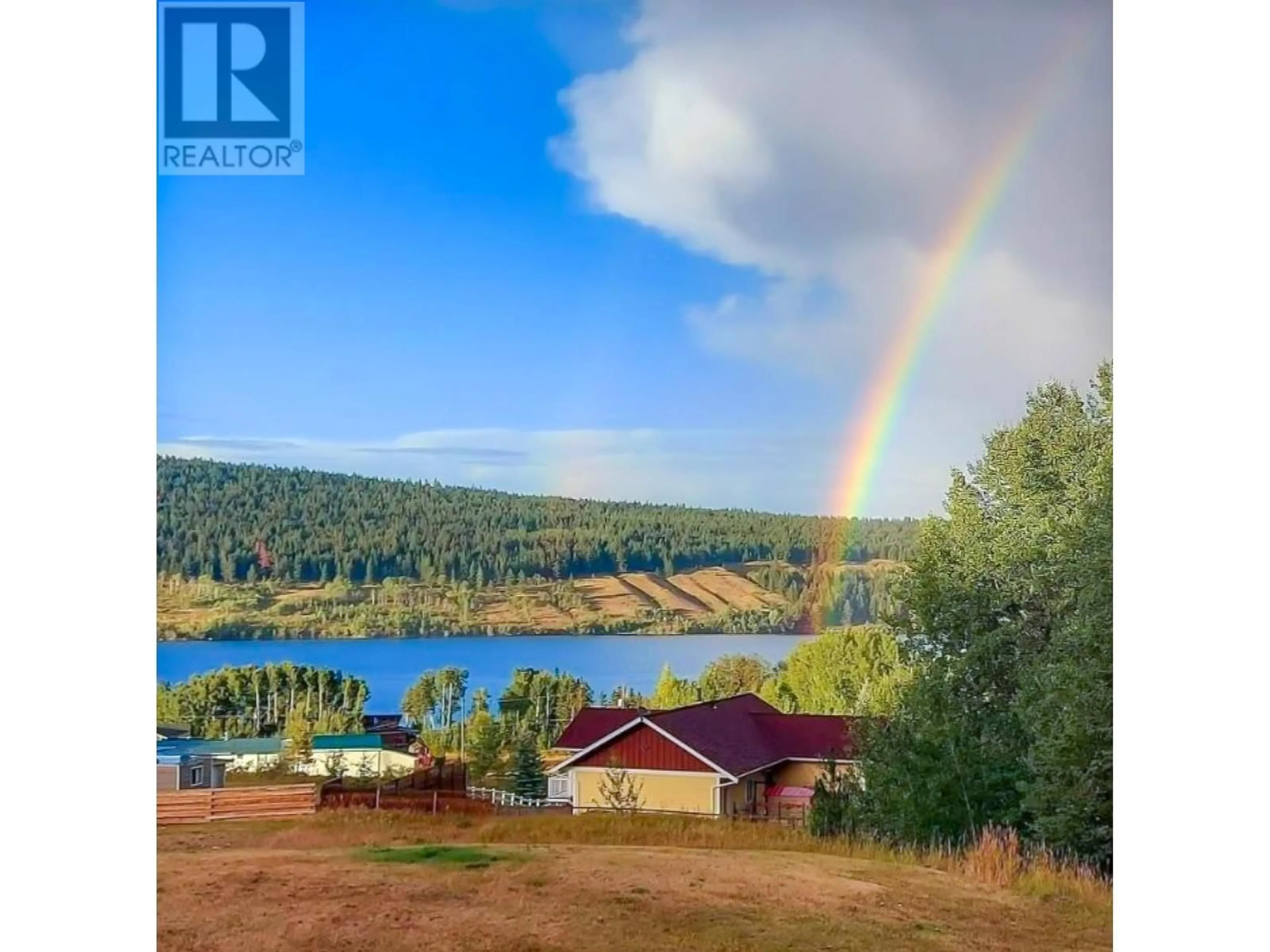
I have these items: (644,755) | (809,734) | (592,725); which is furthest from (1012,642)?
(592,725)

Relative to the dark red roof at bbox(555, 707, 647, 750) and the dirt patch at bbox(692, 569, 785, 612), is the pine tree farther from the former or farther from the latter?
the dirt patch at bbox(692, 569, 785, 612)

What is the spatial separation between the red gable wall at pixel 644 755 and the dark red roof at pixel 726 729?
0.03 metres

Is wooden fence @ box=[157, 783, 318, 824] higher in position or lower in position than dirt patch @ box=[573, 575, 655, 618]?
lower

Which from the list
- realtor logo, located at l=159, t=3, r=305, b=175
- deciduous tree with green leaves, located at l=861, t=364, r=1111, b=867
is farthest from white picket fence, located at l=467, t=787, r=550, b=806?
realtor logo, located at l=159, t=3, r=305, b=175

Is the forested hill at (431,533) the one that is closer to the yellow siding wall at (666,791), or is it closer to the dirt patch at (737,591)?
the dirt patch at (737,591)

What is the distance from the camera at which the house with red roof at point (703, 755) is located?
146 inches

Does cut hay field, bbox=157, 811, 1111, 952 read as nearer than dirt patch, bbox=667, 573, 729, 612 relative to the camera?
Yes

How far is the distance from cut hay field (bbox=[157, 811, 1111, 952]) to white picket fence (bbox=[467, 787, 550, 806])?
0.18 ft

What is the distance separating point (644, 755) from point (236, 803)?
129 cm

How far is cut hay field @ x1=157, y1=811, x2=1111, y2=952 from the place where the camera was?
3.54 m

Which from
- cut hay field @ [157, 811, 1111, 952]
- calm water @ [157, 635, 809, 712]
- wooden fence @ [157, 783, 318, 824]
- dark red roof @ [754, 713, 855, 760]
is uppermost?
calm water @ [157, 635, 809, 712]

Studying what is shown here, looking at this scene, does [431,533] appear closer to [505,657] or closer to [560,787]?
[505,657]
